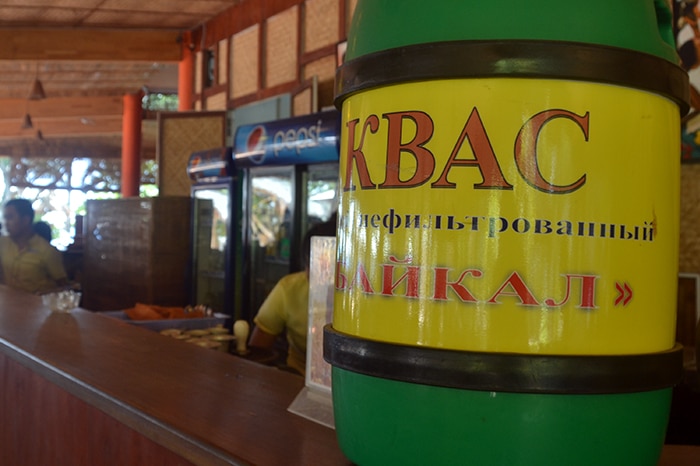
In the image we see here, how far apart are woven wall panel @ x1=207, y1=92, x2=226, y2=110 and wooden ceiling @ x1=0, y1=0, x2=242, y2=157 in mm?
899

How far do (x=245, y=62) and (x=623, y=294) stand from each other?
23.7 feet

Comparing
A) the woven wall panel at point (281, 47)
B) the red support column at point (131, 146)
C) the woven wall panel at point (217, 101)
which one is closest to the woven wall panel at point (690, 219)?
the woven wall panel at point (281, 47)

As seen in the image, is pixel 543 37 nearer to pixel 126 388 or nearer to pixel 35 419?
pixel 126 388

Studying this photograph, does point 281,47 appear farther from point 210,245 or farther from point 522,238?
point 522,238

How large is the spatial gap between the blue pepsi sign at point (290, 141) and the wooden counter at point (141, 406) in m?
3.32

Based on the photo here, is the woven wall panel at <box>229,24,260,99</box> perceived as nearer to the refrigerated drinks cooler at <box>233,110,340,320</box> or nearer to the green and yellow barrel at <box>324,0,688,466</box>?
the refrigerated drinks cooler at <box>233,110,340,320</box>

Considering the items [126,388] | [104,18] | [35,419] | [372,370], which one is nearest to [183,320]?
[35,419]

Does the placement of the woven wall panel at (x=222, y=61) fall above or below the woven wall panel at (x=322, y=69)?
above

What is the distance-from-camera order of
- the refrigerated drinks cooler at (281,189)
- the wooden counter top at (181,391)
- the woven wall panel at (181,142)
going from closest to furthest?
the wooden counter top at (181,391)
the refrigerated drinks cooler at (281,189)
the woven wall panel at (181,142)

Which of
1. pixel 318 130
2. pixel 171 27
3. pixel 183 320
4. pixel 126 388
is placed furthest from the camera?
pixel 171 27

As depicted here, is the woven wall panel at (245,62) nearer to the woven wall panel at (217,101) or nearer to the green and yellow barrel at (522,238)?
the woven wall panel at (217,101)

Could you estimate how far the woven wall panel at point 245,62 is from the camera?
728 centimetres

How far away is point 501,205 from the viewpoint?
57 centimetres

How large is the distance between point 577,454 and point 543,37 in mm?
337
